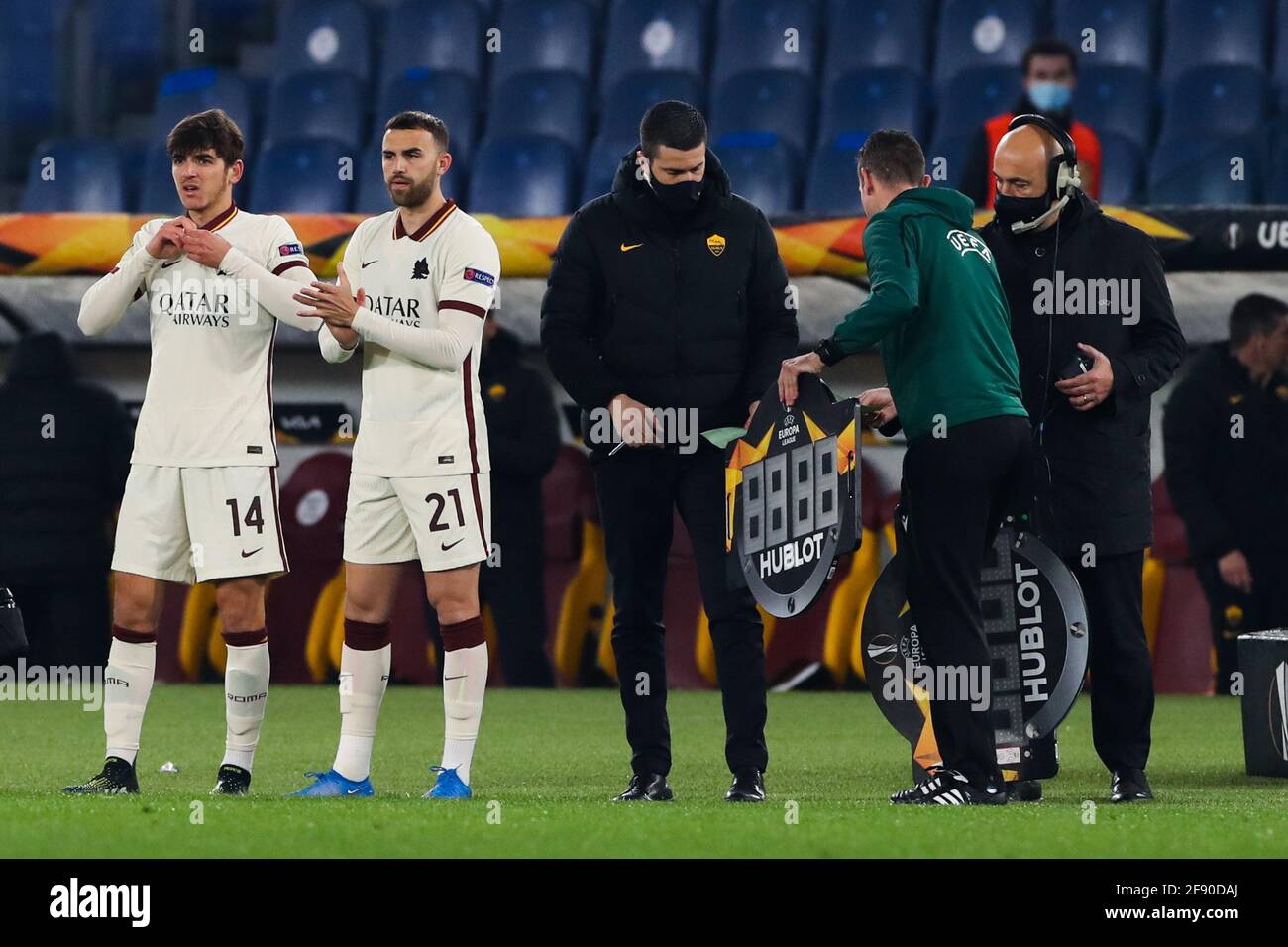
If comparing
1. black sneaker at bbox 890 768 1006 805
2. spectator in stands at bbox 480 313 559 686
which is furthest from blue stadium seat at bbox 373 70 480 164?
black sneaker at bbox 890 768 1006 805

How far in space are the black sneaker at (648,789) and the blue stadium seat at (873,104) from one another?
22.1ft

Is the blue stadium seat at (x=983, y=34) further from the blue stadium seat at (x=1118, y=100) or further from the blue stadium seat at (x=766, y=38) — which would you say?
the blue stadium seat at (x=766, y=38)

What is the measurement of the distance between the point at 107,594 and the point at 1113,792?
581cm

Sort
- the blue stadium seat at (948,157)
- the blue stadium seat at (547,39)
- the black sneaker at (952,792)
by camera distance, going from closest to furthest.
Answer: the black sneaker at (952,792), the blue stadium seat at (948,157), the blue stadium seat at (547,39)

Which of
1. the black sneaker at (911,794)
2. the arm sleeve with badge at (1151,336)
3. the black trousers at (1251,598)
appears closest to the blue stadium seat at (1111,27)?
the black trousers at (1251,598)

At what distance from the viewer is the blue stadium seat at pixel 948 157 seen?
1088cm

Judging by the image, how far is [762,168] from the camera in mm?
11523

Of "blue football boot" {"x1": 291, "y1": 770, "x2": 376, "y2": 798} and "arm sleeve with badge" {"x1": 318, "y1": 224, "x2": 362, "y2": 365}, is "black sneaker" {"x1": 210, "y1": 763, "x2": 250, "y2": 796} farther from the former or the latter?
"arm sleeve with badge" {"x1": 318, "y1": 224, "x2": 362, "y2": 365}

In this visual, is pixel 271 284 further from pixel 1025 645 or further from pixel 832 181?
pixel 832 181

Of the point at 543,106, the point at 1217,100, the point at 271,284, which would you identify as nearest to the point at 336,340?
the point at 271,284

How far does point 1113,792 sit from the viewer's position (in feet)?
19.2

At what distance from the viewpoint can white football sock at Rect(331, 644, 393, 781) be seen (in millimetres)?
5660
